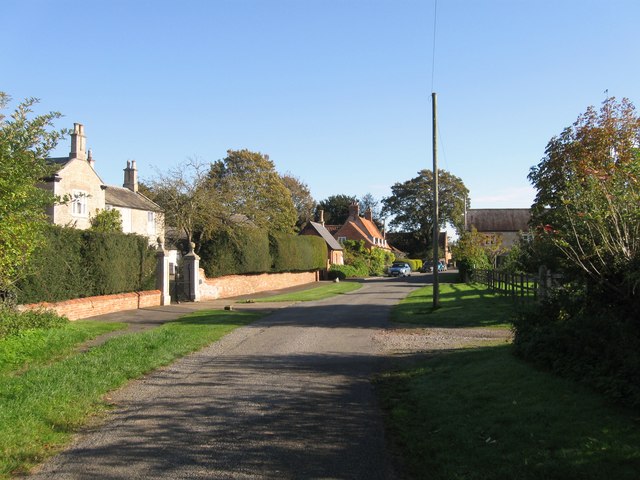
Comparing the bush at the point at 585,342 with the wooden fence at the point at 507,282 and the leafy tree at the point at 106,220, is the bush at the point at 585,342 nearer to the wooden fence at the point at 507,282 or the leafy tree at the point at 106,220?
the wooden fence at the point at 507,282

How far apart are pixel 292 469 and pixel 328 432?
48.6 inches

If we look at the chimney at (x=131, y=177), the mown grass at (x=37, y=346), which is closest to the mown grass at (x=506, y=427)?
the mown grass at (x=37, y=346)

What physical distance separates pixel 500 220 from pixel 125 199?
2448 inches

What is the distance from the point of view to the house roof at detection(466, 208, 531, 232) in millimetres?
88625

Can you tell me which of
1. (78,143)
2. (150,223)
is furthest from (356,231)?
(78,143)

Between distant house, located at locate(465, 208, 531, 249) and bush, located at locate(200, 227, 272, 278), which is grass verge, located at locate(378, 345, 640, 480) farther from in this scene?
distant house, located at locate(465, 208, 531, 249)

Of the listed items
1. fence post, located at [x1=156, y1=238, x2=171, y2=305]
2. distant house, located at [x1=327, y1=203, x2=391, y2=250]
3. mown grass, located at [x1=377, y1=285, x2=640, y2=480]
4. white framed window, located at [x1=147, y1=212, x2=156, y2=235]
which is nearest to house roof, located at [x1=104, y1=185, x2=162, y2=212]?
white framed window, located at [x1=147, y1=212, x2=156, y2=235]

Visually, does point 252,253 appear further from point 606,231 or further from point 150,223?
point 606,231

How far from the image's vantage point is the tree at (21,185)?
11.5m

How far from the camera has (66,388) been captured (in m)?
8.28

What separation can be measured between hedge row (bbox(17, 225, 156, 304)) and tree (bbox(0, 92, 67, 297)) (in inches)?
81.4

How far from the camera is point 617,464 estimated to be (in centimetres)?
471

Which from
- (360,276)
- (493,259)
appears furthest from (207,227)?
(360,276)

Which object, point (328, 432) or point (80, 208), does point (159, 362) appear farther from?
point (80, 208)
